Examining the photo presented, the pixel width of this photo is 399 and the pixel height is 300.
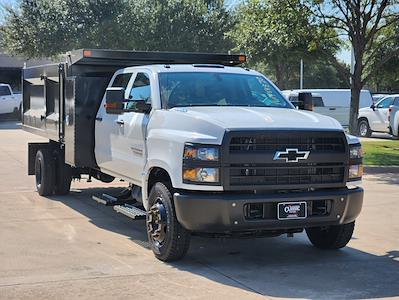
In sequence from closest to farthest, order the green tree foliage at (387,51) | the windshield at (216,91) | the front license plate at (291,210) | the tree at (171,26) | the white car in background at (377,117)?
the front license plate at (291,210) < the windshield at (216,91) < the green tree foliage at (387,51) < the white car in background at (377,117) < the tree at (171,26)

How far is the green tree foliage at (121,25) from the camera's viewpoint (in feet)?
108

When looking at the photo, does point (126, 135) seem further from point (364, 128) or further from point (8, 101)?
point (8, 101)

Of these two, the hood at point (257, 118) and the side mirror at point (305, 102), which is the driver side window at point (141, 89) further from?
the side mirror at point (305, 102)

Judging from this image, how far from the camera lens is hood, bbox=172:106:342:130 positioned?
252 inches

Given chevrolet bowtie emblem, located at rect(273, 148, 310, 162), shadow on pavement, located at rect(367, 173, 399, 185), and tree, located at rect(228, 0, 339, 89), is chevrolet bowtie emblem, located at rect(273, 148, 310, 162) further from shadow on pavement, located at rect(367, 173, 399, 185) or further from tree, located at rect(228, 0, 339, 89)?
tree, located at rect(228, 0, 339, 89)

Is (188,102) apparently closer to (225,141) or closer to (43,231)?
(225,141)

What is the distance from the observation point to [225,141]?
617 centimetres

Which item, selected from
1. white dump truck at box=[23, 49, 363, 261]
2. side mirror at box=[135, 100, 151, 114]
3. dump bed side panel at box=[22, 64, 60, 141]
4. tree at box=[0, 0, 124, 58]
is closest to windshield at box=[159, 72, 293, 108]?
white dump truck at box=[23, 49, 363, 261]

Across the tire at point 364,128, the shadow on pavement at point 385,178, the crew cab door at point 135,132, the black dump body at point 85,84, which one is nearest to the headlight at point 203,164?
the crew cab door at point 135,132

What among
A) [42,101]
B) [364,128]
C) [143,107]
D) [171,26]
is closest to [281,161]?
[143,107]

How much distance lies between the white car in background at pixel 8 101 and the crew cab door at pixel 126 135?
26581 mm

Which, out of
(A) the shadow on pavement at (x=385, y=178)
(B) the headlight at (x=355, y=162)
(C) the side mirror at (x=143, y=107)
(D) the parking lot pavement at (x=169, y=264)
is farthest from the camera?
(A) the shadow on pavement at (x=385, y=178)

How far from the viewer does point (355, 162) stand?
679 centimetres

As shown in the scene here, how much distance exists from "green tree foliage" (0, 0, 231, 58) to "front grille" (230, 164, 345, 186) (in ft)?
88.0
